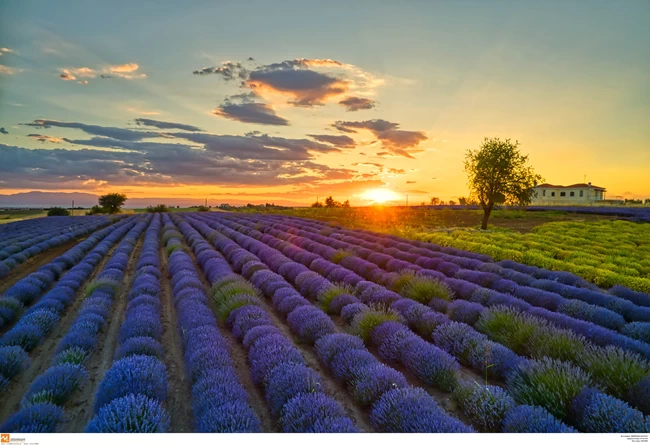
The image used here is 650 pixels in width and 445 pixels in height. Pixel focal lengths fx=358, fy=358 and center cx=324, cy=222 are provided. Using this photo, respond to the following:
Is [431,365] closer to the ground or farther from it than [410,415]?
closer to the ground

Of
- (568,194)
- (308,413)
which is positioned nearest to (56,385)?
(308,413)

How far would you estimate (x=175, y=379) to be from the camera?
4.71 m

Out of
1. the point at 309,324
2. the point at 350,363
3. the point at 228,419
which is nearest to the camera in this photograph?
the point at 228,419

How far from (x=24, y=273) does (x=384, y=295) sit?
13.0 meters

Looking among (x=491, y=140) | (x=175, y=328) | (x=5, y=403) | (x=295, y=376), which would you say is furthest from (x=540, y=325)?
(x=491, y=140)

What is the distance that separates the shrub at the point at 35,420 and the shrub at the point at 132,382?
36cm

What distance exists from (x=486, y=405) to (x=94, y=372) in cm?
499

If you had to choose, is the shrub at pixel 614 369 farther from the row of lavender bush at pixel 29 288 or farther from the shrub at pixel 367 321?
the row of lavender bush at pixel 29 288

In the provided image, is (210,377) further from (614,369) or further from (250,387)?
(614,369)

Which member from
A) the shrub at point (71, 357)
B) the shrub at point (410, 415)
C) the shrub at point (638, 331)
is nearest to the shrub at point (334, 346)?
the shrub at point (410, 415)

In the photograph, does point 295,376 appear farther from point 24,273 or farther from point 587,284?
point 24,273

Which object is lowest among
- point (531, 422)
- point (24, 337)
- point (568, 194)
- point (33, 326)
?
point (24, 337)
